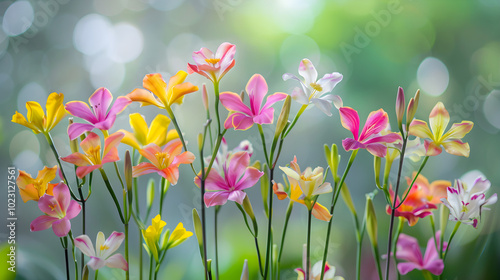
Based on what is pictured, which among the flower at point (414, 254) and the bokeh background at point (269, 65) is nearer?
the flower at point (414, 254)

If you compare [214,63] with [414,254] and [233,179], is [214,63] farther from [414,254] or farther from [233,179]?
[414,254]

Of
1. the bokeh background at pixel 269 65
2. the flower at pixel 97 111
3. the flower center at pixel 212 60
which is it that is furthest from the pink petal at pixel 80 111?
the bokeh background at pixel 269 65

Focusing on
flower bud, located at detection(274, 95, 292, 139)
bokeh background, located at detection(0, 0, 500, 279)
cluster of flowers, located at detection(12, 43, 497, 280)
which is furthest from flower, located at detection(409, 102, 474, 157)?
bokeh background, located at detection(0, 0, 500, 279)

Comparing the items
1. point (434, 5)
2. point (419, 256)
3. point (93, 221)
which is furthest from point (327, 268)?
point (434, 5)

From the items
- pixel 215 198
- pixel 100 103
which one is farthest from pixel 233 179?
pixel 100 103

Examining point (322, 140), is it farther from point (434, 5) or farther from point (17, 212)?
point (17, 212)

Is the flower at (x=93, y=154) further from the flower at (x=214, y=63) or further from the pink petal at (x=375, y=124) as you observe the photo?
the pink petal at (x=375, y=124)
